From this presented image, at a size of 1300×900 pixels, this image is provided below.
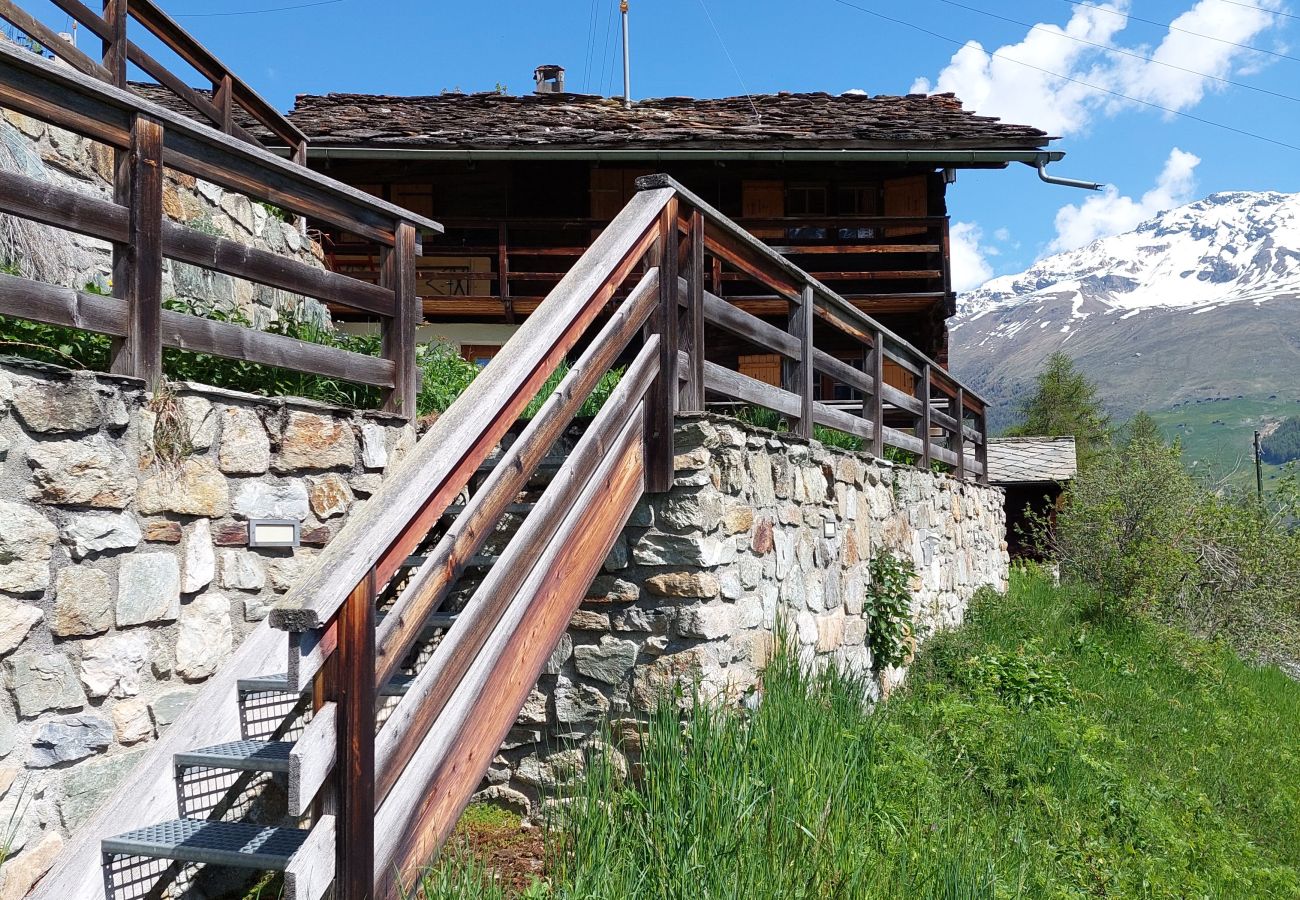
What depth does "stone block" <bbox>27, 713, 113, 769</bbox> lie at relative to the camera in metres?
3.11

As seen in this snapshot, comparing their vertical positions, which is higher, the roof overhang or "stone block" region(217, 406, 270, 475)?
the roof overhang

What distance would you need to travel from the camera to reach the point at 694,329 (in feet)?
14.7

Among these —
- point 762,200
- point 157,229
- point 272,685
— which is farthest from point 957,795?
point 762,200

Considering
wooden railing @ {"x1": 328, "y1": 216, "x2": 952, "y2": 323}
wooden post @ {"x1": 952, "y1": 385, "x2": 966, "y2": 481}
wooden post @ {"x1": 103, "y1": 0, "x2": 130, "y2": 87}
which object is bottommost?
wooden post @ {"x1": 952, "y1": 385, "x2": 966, "y2": 481}

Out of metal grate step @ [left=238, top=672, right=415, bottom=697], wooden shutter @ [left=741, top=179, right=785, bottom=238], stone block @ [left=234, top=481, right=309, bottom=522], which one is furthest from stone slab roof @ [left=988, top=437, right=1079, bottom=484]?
metal grate step @ [left=238, top=672, right=415, bottom=697]

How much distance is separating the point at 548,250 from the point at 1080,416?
42.2 meters

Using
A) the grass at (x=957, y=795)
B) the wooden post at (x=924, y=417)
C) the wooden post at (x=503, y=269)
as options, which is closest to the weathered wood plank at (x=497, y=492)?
the grass at (x=957, y=795)

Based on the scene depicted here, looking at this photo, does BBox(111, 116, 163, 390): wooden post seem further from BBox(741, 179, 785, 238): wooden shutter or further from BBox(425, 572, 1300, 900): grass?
BBox(741, 179, 785, 238): wooden shutter

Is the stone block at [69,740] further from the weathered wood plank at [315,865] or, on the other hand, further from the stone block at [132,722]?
the weathered wood plank at [315,865]

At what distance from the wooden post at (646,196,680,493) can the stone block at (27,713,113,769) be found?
205 cm

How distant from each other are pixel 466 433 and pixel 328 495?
1635 mm

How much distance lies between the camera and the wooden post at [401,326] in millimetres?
4742

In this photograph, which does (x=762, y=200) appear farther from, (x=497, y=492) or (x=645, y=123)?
(x=497, y=492)

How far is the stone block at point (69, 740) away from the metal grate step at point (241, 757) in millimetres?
254
